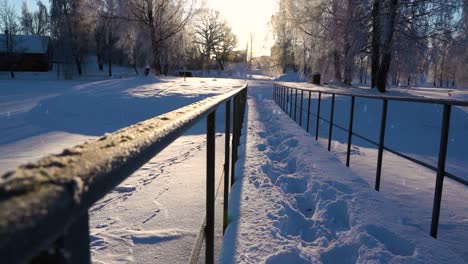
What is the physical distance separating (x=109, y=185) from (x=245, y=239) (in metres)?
2.30

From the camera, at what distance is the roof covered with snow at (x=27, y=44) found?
52812mm

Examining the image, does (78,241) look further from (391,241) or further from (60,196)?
(391,241)

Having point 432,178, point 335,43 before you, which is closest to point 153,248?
point 432,178

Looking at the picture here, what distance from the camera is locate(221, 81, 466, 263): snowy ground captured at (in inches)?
97.1

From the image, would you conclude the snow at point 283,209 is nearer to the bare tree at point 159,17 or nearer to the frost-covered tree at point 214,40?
the bare tree at point 159,17

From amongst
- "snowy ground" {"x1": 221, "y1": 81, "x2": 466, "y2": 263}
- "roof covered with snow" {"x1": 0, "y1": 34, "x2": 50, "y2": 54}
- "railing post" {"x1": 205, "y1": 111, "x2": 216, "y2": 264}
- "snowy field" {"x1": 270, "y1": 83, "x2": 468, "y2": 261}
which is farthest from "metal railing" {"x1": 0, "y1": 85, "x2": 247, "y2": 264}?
"roof covered with snow" {"x1": 0, "y1": 34, "x2": 50, "y2": 54}

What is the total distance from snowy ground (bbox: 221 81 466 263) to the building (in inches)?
2209

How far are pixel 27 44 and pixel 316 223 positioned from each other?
2502 inches

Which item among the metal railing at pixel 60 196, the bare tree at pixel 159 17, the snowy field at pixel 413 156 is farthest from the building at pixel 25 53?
the metal railing at pixel 60 196

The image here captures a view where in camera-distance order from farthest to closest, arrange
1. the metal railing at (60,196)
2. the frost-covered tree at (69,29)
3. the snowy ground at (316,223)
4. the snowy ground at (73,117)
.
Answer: the frost-covered tree at (69,29) → the snowy ground at (73,117) → the snowy ground at (316,223) → the metal railing at (60,196)

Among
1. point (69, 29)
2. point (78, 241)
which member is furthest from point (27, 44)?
point (78, 241)

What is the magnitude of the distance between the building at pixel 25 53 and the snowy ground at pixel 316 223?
56.1 metres

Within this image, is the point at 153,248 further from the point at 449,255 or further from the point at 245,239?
the point at 449,255

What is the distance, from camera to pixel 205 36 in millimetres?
71688
